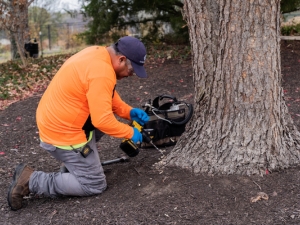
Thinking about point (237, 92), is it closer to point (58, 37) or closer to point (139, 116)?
point (139, 116)

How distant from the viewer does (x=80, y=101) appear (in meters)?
3.23

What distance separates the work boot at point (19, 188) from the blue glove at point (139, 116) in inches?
42.4

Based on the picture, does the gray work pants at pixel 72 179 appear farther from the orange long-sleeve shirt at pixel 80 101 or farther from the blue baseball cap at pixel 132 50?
the blue baseball cap at pixel 132 50

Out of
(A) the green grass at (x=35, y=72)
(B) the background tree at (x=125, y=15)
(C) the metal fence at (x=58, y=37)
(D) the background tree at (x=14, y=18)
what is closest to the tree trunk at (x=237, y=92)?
(A) the green grass at (x=35, y=72)

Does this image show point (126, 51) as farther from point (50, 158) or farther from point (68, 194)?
point (50, 158)

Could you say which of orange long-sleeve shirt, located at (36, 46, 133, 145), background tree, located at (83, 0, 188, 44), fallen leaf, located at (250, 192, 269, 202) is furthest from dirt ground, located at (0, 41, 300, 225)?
background tree, located at (83, 0, 188, 44)

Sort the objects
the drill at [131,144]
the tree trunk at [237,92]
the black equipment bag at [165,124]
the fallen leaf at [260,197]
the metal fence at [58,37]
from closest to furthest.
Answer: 1. the fallen leaf at [260,197]
2. the tree trunk at [237,92]
3. the drill at [131,144]
4. the black equipment bag at [165,124]
5. the metal fence at [58,37]

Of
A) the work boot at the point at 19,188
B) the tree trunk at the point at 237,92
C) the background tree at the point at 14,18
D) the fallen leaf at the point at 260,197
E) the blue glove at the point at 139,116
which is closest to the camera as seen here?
the fallen leaf at the point at 260,197

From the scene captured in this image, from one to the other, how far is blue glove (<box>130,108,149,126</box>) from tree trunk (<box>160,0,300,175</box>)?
0.52 metres

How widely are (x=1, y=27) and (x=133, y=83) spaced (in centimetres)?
416

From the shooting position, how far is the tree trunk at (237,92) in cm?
312

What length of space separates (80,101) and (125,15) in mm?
8078

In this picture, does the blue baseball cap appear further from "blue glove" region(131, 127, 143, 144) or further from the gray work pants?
the gray work pants

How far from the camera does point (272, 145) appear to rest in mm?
3270
